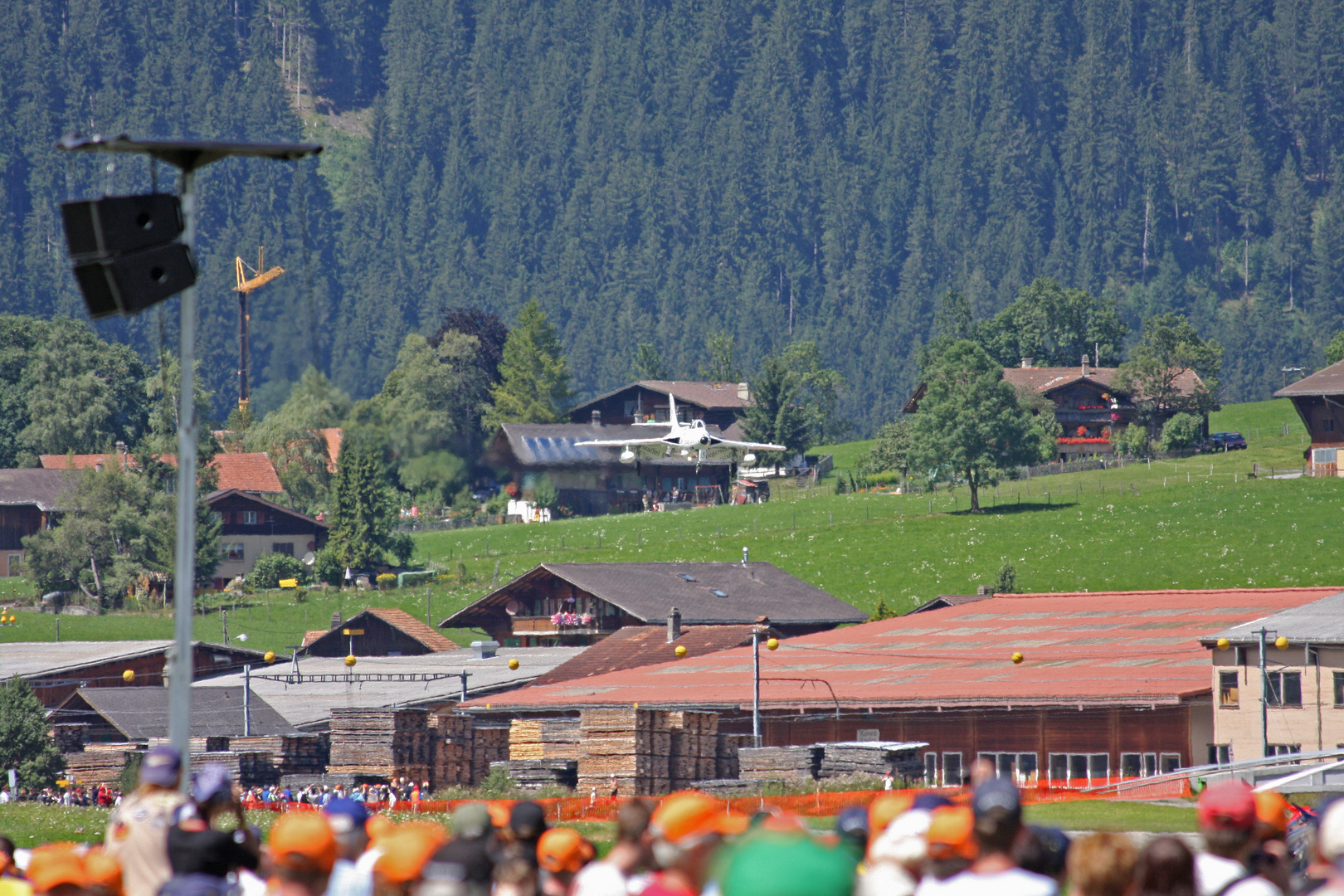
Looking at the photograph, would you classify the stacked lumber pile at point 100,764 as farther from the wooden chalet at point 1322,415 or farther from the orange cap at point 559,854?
the wooden chalet at point 1322,415

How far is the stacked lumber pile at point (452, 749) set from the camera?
4434 centimetres

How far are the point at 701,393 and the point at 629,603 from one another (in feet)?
300

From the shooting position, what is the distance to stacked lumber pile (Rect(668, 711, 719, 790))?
131 feet

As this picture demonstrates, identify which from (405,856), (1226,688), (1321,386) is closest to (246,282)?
(405,856)

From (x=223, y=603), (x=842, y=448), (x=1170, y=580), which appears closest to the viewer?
(x=1170, y=580)

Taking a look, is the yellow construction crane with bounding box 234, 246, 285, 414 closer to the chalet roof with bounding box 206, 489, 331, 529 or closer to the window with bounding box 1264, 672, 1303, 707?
the window with bounding box 1264, 672, 1303, 707

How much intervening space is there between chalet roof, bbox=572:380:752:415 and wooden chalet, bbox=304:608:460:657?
226 feet

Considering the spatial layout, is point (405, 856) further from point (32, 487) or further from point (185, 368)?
point (32, 487)

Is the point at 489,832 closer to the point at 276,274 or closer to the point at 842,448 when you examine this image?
the point at 276,274

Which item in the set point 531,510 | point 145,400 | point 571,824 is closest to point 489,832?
point 571,824

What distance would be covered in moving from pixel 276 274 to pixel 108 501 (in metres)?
91.8

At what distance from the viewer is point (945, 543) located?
90.6 m

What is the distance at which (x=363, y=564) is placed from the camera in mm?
97625

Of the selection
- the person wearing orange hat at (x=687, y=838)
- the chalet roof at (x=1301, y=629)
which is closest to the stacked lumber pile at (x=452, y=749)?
the chalet roof at (x=1301, y=629)
